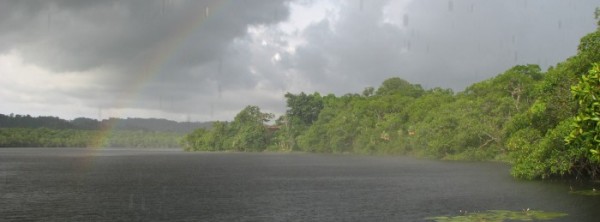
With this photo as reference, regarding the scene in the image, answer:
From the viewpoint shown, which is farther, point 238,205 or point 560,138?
point 560,138

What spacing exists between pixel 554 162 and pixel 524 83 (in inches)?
2580

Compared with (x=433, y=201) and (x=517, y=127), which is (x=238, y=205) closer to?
Result: (x=433, y=201)

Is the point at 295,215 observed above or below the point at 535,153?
below

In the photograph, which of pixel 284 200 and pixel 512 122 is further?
pixel 512 122

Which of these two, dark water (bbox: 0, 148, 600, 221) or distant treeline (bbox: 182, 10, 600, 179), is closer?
dark water (bbox: 0, 148, 600, 221)

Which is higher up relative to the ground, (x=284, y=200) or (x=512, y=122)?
(x=512, y=122)

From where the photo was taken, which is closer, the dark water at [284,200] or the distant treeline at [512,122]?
the dark water at [284,200]

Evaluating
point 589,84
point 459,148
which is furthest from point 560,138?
point 459,148

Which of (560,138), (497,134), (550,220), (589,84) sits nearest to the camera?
(589,84)

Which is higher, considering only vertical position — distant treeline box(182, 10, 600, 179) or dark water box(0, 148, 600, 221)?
distant treeline box(182, 10, 600, 179)

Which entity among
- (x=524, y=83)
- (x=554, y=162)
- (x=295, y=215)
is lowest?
(x=295, y=215)

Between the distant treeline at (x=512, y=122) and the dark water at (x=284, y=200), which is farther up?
the distant treeline at (x=512, y=122)

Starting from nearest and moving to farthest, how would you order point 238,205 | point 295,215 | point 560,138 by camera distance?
point 295,215 < point 238,205 < point 560,138

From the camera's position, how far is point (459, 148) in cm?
12175
